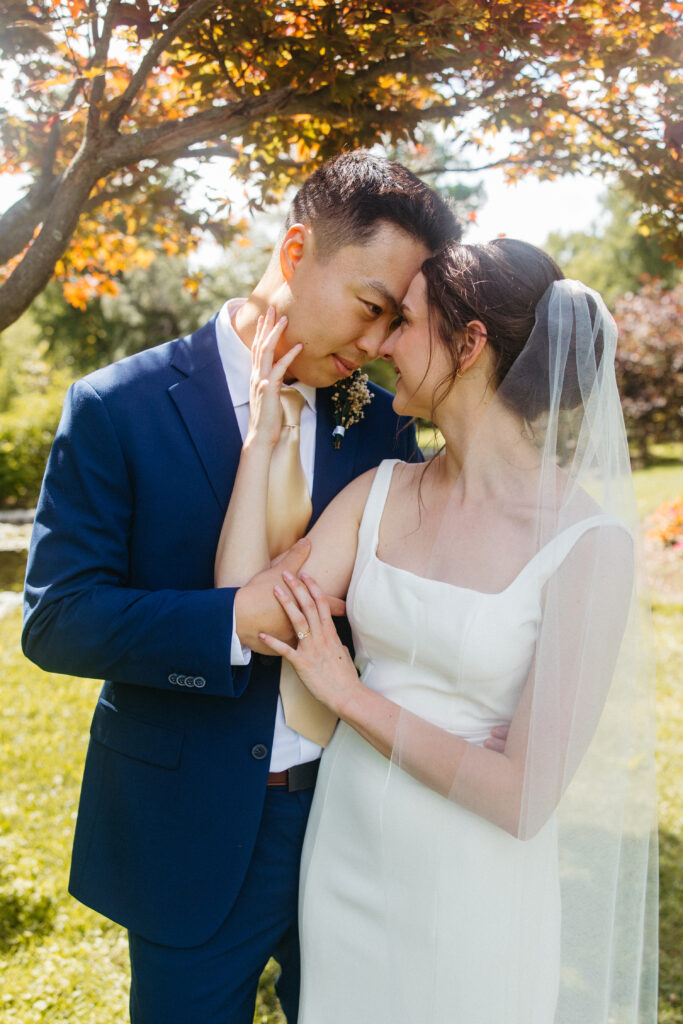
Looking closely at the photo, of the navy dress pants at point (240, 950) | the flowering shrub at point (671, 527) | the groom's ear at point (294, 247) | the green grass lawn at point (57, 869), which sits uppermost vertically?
the groom's ear at point (294, 247)

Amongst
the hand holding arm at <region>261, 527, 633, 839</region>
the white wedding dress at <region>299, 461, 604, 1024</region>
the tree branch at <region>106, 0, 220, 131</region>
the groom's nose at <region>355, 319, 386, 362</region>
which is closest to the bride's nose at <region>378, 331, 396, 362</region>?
the groom's nose at <region>355, 319, 386, 362</region>

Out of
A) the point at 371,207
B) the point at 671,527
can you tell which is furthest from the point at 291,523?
the point at 671,527

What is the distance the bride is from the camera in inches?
70.1

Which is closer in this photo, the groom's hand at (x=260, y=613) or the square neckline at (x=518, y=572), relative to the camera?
the square neckline at (x=518, y=572)

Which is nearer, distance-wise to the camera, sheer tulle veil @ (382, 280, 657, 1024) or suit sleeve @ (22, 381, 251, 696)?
sheer tulle veil @ (382, 280, 657, 1024)

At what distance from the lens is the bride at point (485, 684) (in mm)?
1781

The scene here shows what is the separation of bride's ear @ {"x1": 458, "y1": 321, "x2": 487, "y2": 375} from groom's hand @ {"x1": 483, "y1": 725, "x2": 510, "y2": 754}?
0.87 metres

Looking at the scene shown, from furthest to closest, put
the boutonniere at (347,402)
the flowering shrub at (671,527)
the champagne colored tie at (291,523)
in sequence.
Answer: the flowering shrub at (671,527) < the boutonniere at (347,402) < the champagne colored tie at (291,523)

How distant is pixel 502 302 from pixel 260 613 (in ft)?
3.10

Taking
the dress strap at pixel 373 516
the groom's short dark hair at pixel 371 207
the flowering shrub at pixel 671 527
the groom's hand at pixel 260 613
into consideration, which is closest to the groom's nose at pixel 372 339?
the groom's short dark hair at pixel 371 207

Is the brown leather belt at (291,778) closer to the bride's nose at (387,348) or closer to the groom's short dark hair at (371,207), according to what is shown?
the bride's nose at (387,348)

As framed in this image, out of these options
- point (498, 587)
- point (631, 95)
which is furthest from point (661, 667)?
point (498, 587)

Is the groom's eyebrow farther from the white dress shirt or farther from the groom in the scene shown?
the white dress shirt

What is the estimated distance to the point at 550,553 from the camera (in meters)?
1.81
